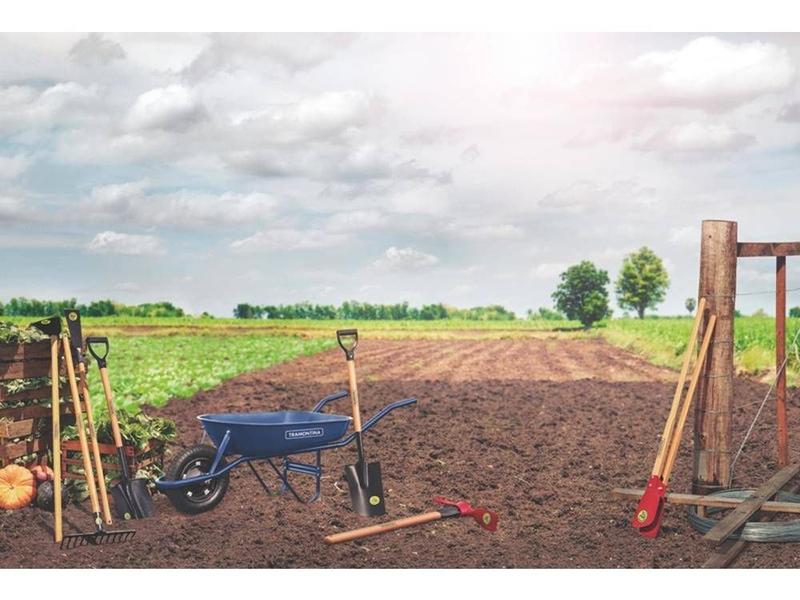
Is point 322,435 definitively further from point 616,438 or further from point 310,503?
point 616,438

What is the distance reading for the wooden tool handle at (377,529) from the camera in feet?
16.7

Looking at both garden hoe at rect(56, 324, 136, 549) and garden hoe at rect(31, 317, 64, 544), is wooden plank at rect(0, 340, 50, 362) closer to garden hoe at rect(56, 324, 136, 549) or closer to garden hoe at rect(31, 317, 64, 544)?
garden hoe at rect(31, 317, 64, 544)

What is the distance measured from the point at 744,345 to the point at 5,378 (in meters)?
9.43

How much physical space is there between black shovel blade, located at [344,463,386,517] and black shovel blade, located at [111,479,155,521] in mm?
1182

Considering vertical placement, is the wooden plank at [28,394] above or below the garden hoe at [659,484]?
above

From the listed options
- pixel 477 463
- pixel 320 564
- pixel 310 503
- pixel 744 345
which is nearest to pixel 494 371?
pixel 744 345

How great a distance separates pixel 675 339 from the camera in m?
14.7

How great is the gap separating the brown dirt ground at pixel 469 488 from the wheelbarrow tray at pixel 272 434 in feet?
1.55

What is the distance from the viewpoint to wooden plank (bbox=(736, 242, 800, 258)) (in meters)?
5.64

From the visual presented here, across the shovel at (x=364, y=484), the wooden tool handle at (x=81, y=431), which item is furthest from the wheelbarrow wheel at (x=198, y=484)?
the shovel at (x=364, y=484)

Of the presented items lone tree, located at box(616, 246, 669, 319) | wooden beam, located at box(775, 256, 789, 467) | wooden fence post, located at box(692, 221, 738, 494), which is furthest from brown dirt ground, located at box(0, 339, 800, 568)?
lone tree, located at box(616, 246, 669, 319)

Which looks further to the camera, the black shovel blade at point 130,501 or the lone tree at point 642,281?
the lone tree at point 642,281

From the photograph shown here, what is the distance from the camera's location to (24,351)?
5789 millimetres

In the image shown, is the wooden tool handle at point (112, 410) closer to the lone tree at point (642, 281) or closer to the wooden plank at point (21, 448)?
the wooden plank at point (21, 448)
